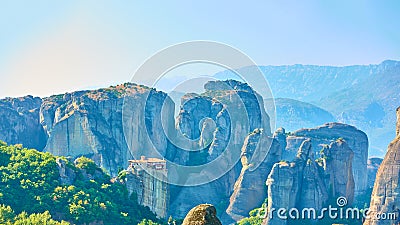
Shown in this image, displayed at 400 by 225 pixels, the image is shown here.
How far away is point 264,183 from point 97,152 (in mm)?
17427

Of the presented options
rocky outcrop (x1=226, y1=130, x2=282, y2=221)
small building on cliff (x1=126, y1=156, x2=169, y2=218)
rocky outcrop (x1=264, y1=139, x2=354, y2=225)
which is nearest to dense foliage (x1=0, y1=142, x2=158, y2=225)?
small building on cliff (x1=126, y1=156, x2=169, y2=218)

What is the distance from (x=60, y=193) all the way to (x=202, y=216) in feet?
103

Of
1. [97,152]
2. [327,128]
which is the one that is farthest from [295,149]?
[97,152]

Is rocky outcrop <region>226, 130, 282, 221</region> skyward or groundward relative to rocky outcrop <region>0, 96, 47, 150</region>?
groundward

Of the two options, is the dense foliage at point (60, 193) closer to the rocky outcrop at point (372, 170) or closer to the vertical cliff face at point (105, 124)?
the vertical cliff face at point (105, 124)

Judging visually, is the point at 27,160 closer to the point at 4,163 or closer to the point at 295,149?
the point at 4,163

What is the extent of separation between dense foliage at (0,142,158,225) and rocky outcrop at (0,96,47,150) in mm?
26673

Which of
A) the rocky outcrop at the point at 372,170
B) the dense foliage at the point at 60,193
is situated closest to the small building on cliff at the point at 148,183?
the dense foliage at the point at 60,193

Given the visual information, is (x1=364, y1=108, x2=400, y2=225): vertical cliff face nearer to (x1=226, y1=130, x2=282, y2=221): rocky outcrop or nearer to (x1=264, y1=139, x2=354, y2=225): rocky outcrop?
(x1=264, y1=139, x2=354, y2=225): rocky outcrop

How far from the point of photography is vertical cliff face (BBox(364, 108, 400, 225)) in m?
55.3

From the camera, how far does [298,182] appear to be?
69.6m

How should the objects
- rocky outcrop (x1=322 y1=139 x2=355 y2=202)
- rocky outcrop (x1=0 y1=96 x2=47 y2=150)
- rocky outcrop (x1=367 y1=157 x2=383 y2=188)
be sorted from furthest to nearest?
1. rocky outcrop (x1=367 y1=157 x2=383 y2=188)
2. rocky outcrop (x1=0 y1=96 x2=47 y2=150)
3. rocky outcrop (x1=322 y1=139 x2=355 y2=202)

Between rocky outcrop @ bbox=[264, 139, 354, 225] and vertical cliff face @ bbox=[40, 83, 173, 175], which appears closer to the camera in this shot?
rocky outcrop @ bbox=[264, 139, 354, 225]

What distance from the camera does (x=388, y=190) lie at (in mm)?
56188
